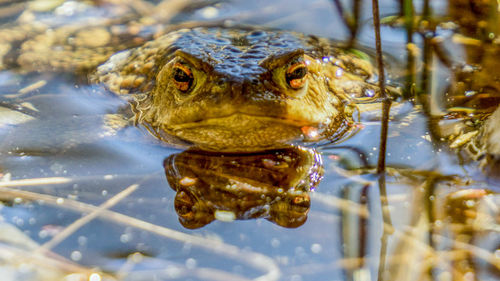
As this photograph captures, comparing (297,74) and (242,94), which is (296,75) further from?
(242,94)

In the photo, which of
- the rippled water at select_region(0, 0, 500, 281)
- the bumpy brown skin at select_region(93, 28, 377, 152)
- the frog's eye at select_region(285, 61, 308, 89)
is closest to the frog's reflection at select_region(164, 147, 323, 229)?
the rippled water at select_region(0, 0, 500, 281)

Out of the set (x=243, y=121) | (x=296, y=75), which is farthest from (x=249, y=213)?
(x=296, y=75)

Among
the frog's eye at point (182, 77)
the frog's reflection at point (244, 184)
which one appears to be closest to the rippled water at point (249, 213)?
the frog's reflection at point (244, 184)

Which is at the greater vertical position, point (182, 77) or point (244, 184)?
point (182, 77)

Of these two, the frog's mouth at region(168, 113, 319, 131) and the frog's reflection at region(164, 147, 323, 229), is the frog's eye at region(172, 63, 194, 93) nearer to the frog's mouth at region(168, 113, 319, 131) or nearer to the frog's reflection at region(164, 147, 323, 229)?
the frog's mouth at region(168, 113, 319, 131)

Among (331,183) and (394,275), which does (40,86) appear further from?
(394,275)

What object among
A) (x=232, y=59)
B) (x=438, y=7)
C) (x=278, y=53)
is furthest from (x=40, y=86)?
(x=438, y=7)

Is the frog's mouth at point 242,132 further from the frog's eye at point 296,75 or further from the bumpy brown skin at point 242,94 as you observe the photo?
the frog's eye at point 296,75
